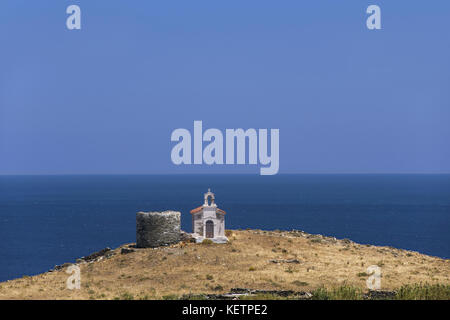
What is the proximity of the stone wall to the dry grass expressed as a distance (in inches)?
38.2

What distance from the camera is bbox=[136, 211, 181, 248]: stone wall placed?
4219 cm

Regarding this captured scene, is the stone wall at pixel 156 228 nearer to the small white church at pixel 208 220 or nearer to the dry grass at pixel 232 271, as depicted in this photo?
the dry grass at pixel 232 271

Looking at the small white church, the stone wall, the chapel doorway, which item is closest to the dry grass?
the stone wall

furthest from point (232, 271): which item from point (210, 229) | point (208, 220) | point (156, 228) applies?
point (156, 228)

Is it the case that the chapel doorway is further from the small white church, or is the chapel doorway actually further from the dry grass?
the dry grass

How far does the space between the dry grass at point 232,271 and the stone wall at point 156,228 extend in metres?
0.97

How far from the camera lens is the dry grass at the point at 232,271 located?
107 feet

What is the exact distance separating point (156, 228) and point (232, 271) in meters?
8.46

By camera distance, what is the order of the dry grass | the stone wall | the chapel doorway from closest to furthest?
the dry grass
the stone wall
the chapel doorway

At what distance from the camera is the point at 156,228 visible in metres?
42.5
